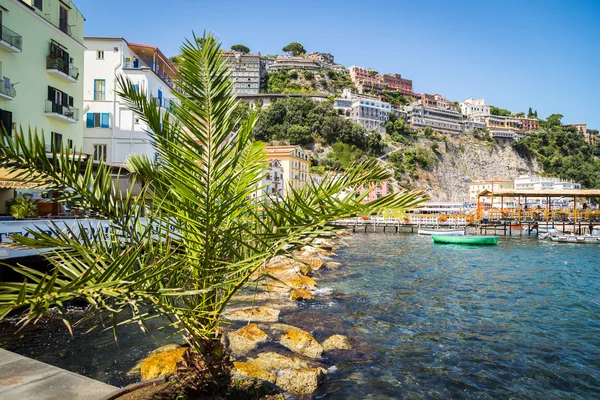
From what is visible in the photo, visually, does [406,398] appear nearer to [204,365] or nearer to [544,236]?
[204,365]

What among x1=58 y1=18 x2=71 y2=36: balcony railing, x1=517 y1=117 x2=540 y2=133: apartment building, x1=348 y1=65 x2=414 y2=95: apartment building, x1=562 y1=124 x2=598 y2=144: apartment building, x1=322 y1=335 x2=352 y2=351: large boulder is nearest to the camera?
x1=322 y1=335 x2=352 y2=351: large boulder

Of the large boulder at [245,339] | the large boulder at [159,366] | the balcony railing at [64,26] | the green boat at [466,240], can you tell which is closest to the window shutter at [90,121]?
the balcony railing at [64,26]

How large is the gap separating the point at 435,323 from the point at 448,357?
9.21 feet

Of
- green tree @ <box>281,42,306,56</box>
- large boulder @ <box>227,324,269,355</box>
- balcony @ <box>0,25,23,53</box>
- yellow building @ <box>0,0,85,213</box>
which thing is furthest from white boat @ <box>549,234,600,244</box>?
green tree @ <box>281,42,306,56</box>

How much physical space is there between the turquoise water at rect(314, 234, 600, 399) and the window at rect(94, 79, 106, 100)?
68.0ft

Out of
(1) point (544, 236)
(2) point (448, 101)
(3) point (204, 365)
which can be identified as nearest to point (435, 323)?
(3) point (204, 365)

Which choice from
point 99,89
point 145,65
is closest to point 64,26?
point 99,89

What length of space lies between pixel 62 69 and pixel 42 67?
3.61 feet

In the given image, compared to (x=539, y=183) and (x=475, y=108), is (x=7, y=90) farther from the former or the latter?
(x=475, y=108)

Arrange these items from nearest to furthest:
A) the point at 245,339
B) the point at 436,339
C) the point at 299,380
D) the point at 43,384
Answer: the point at 43,384 → the point at 299,380 → the point at 245,339 → the point at 436,339

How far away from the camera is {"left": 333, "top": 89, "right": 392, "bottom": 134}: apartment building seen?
11600 cm

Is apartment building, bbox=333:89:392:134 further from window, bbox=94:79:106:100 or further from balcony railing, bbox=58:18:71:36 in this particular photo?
balcony railing, bbox=58:18:71:36

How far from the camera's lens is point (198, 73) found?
375cm

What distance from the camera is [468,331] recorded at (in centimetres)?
1152
